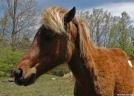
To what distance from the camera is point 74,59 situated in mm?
3600

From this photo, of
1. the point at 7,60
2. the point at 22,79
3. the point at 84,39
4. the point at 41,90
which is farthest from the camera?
the point at 7,60

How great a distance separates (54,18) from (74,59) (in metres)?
0.70

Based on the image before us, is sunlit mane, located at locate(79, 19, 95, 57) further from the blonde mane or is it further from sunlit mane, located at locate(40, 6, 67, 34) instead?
sunlit mane, located at locate(40, 6, 67, 34)

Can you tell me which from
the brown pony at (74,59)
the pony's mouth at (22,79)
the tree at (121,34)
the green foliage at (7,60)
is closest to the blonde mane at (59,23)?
the brown pony at (74,59)

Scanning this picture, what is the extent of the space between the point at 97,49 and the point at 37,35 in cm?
110

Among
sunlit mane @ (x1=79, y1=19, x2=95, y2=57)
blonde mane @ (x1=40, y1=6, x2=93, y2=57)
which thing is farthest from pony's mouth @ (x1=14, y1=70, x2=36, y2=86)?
sunlit mane @ (x1=79, y1=19, x2=95, y2=57)

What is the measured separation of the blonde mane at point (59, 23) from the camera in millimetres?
3361

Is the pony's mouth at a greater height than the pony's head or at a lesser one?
lesser

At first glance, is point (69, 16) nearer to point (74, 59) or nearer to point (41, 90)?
point (74, 59)

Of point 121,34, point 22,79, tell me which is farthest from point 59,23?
point 121,34

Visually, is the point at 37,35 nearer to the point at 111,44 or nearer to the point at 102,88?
the point at 102,88

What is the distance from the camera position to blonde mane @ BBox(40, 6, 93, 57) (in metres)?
3.36

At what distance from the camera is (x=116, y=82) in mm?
3738

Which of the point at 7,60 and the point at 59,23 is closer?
the point at 59,23
